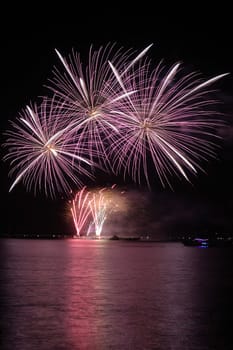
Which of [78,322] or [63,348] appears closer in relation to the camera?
[63,348]

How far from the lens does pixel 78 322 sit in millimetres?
13398

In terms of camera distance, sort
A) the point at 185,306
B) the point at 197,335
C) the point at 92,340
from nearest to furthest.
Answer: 1. the point at 92,340
2. the point at 197,335
3. the point at 185,306

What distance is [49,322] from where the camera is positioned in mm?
13398

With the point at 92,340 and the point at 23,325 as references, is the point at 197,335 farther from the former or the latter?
A: the point at 23,325

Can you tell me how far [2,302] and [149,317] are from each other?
492 centimetres

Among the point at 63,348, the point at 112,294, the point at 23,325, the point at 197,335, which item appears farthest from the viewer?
the point at 112,294

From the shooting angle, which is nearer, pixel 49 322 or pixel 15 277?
pixel 49 322

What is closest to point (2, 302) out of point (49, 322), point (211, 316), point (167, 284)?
point (49, 322)

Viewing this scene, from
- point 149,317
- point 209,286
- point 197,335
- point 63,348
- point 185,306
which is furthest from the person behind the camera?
point 209,286

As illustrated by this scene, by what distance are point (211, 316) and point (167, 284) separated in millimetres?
8579

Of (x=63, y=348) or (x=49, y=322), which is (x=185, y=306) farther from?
(x=63, y=348)

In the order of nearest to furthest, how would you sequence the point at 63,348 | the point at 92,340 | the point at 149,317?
the point at 63,348
the point at 92,340
the point at 149,317

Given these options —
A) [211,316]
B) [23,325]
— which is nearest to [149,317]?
[211,316]

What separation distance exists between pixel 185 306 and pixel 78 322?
171 inches
